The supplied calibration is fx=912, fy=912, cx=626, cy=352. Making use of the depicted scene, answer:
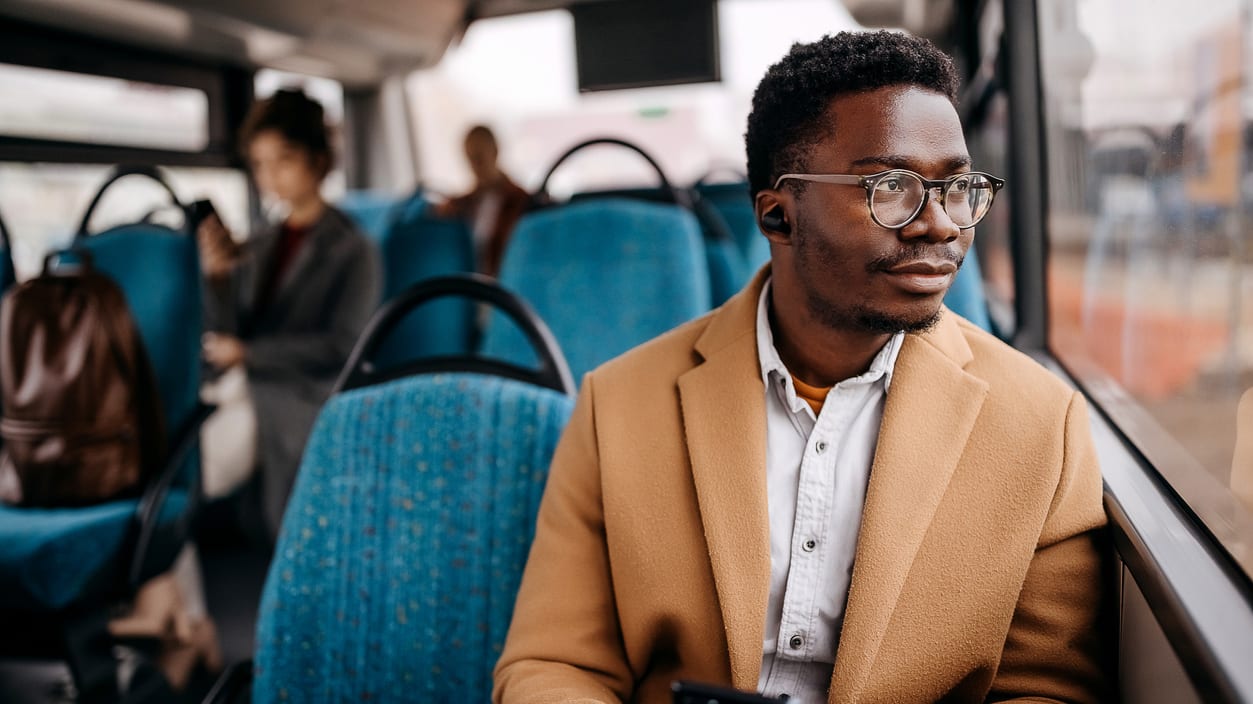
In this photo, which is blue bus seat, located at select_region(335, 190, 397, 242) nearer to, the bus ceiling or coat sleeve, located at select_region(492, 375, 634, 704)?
the bus ceiling

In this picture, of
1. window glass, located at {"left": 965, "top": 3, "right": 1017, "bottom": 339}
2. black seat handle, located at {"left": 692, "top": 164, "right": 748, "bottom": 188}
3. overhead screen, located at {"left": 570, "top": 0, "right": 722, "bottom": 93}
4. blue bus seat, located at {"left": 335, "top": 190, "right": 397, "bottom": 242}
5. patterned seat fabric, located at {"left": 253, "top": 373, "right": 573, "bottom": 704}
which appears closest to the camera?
patterned seat fabric, located at {"left": 253, "top": 373, "right": 573, "bottom": 704}

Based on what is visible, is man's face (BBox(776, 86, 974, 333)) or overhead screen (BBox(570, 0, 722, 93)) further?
overhead screen (BBox(570, 0, 722, 93))

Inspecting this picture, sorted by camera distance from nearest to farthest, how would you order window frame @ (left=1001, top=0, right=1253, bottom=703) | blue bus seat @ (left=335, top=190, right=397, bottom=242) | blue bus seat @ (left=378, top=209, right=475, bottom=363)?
1. window frame @ (left=1001, top=0, right=1253, bottom=703)
2. blue bus seat @ (left=378, top=209, right=475, bottom=363)
3. blue bus seat @ (left=335, top=190, right=397, bottom=242)

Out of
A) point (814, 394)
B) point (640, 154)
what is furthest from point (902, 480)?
point (640, 154)

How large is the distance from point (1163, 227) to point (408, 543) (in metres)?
1.14

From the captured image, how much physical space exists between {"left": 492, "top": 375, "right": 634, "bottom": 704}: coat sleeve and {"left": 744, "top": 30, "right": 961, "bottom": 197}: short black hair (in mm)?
357

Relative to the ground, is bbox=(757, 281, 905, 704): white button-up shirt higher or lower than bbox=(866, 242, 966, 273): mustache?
lower

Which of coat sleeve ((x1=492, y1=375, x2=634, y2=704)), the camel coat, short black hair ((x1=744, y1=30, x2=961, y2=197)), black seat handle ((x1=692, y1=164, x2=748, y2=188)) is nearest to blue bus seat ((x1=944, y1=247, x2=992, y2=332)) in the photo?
the camel coat

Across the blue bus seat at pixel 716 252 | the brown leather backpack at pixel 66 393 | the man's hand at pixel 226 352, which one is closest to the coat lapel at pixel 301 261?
the man's hand at pixel 226 352

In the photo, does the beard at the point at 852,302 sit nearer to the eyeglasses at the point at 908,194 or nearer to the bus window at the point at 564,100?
the eyeglasses at the point at 908,194

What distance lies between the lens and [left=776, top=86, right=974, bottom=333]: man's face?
2.80 feet

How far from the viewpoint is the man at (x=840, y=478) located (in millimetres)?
880

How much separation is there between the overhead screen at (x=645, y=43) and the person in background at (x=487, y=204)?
55cm

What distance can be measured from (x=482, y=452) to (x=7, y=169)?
2.39 meters
